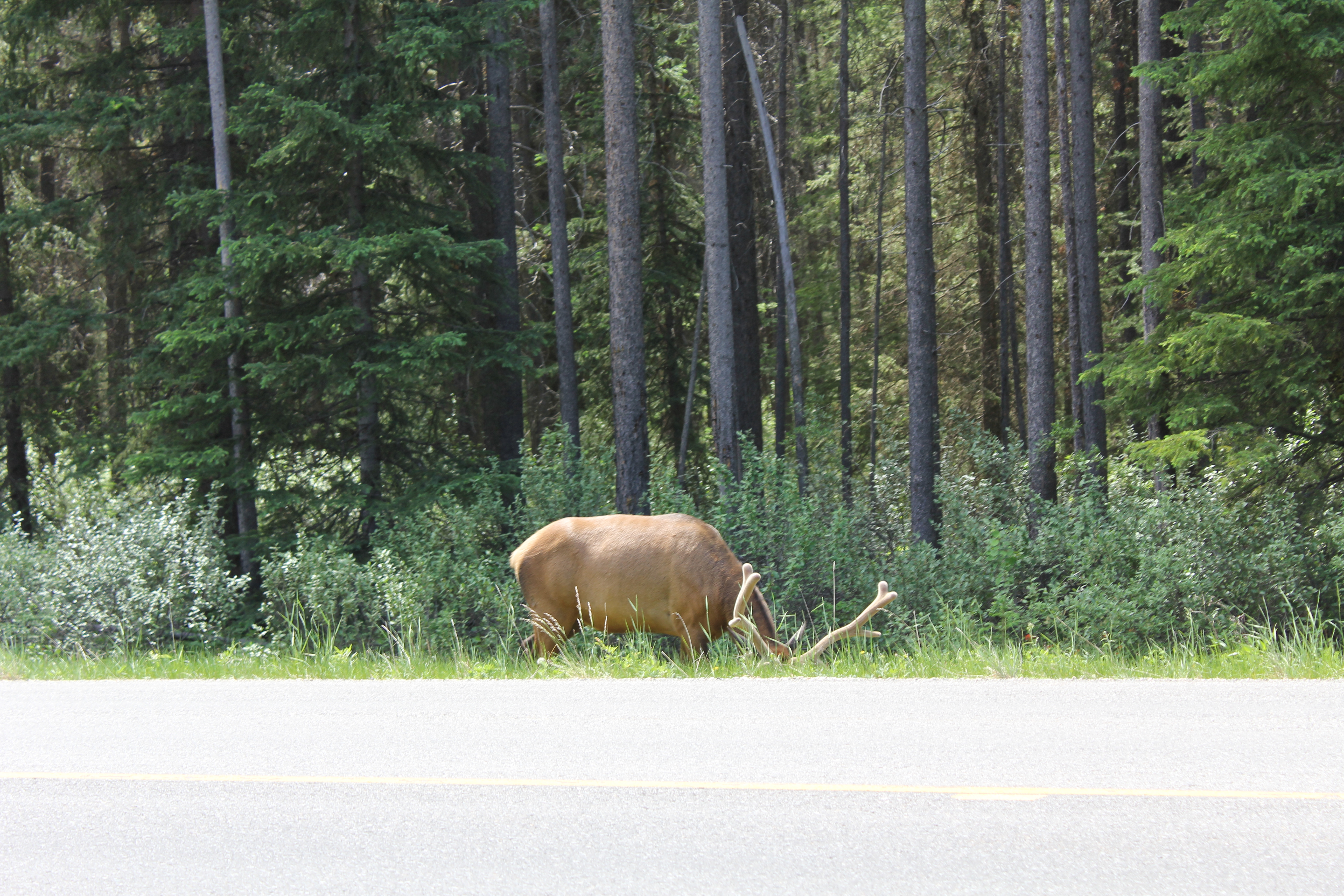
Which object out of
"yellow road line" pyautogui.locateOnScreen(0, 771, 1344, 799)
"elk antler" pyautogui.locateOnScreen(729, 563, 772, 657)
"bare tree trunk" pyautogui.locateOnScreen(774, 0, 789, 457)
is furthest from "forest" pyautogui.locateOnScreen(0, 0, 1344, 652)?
"yellow road line" pyautogui.locateOnScreen(0, 771, 1344, 799)

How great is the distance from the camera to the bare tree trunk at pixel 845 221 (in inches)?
919

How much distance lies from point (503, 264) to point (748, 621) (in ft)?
32.4

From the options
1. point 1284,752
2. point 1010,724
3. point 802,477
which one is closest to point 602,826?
point 1010,724

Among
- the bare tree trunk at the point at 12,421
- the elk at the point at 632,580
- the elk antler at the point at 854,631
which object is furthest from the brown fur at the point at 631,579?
the bare tree trunk at the point at 12,421

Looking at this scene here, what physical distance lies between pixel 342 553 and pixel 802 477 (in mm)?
8283

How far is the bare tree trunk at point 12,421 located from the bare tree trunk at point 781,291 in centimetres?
1448

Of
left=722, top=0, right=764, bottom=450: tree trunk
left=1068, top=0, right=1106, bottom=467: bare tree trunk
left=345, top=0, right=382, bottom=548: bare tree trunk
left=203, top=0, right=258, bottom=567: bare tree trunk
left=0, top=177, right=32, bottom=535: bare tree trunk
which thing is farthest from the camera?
left=722, top=0, right=764, bottom=450: tree trunk

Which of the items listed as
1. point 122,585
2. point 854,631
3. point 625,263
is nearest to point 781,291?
point 625,263

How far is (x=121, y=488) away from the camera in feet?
59.5

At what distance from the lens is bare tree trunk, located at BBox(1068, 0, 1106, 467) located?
17.9 m

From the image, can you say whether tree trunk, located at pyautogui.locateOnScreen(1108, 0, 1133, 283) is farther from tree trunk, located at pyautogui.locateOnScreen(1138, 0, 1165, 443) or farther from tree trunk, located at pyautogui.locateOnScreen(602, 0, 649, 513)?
tree trunk, located at pyautogui.locateOnScreen(602, 0, 649, 513)

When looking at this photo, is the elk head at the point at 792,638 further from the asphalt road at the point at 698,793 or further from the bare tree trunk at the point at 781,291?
the bare tree trunk at the point at 781,291

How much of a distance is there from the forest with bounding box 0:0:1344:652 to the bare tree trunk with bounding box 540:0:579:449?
86 millimetres

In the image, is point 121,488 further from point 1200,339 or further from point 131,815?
point 1200,339
